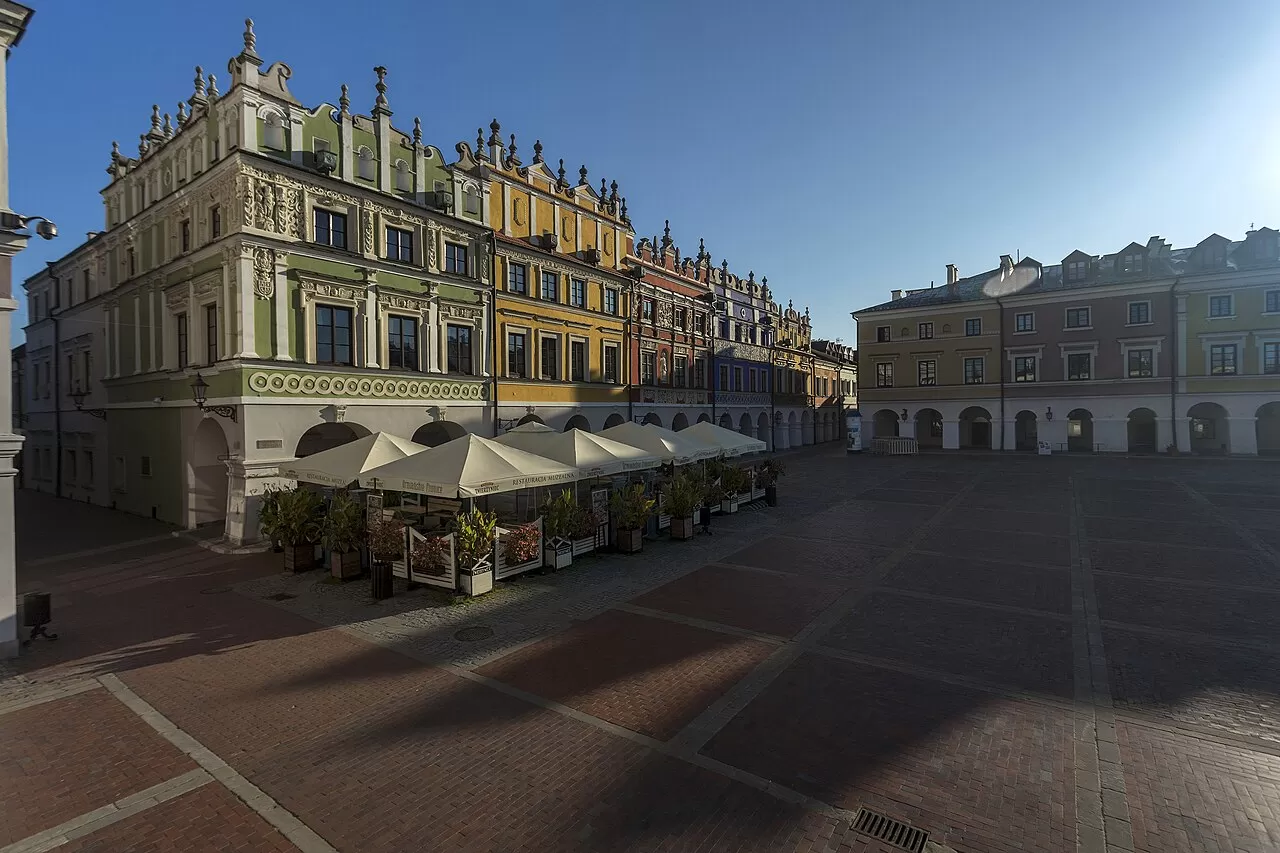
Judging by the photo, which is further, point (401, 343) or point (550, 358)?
point (550, 358)

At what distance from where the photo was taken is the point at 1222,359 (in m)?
38.1

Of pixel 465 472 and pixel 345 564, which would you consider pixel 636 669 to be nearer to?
pixel 465 472

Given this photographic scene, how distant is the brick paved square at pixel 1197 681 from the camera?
6555mm

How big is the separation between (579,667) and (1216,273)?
1939 inches

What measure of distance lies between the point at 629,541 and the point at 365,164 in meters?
15.7

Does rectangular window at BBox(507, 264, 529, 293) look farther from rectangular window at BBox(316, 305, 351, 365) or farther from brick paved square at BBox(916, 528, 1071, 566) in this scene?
brick paved square at BBox(916, 528, 1071, 566)

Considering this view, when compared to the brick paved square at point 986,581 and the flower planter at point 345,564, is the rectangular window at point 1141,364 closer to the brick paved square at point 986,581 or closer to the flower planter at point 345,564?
the brick paved square at point 986,581

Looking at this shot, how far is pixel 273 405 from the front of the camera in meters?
17.5

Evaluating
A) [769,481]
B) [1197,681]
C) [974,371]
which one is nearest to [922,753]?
[1197,681]

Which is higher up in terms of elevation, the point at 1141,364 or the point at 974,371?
the point at 974,371

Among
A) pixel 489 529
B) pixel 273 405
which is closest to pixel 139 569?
pixel 273 405

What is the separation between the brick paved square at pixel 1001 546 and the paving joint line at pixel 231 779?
13.7 metres

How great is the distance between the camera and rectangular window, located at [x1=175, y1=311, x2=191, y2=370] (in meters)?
19.8

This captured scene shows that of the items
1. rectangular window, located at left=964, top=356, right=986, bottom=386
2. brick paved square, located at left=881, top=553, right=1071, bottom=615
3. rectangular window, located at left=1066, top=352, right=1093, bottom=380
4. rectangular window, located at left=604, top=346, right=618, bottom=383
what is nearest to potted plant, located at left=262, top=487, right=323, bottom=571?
brick paved square, located at left=881, top=553, right=1071, bottom=615
